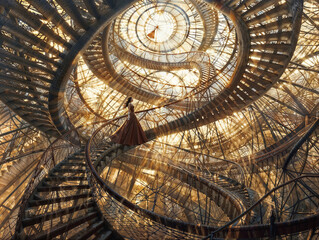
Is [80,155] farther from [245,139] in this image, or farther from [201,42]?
[201,42]

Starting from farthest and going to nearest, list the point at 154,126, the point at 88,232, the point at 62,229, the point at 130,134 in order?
the point at 154,126 → the point at 130,134 → the point at 88,232 → the point at 62,229

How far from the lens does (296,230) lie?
7.97 ft

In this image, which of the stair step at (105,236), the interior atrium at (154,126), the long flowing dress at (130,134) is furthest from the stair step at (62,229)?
the long flowing dress at (130,134)

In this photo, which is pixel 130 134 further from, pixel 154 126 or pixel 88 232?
pixel 88 232

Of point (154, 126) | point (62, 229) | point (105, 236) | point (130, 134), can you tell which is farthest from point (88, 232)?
point (154, 126)

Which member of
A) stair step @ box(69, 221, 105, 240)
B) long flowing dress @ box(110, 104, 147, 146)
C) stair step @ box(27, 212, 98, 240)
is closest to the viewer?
stair step @ box(27, 212, 98, 240)

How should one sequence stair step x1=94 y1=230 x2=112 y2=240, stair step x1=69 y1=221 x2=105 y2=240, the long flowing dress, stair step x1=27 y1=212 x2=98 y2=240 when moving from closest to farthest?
1. stair step x1=27 y1=212 x2=98 y2=240
2. stair step x1=69 y1=221 x2=105 y2=240
3. stair step x1=94 y1=230 x2=112 y2=240
4. the long flowing dress

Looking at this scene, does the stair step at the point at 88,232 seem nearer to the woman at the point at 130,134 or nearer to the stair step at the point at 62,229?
the stair step at the point at 62,229

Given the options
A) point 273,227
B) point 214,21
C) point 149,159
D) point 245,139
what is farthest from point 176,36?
point 273,227

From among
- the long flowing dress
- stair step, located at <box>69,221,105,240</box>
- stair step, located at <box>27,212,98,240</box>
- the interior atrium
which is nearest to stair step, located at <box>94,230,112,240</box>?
the interior atrium

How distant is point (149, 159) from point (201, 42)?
956cm

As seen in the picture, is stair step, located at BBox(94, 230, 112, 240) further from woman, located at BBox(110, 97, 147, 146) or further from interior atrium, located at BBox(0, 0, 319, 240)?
woman, located at BBox(110, 97, 147, 146)

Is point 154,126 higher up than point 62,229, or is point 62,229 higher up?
point 154,126

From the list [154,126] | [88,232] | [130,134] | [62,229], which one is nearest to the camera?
[62,229]
